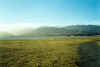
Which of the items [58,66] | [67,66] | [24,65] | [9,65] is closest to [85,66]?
[67,66]

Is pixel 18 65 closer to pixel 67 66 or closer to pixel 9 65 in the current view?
pixel 9 65

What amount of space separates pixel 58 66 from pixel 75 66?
150 cm

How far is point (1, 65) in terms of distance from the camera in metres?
9.80

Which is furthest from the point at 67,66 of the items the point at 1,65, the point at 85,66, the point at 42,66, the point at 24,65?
the point at 1,65

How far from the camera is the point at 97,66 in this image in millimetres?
9344

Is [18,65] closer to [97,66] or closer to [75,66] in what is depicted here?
[75,66]

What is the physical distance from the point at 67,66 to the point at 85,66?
1.59m

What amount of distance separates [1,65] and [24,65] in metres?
2.08

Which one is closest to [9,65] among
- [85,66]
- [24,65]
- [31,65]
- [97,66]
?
[24,65]

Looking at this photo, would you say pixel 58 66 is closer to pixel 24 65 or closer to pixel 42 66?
pixel 42 66

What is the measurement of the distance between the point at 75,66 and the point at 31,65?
397 cm

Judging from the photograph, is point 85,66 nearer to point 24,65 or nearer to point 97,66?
point 97,66

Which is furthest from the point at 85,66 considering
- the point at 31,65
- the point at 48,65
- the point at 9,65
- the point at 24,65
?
the point at 9,65

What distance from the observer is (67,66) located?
31.4 feet
